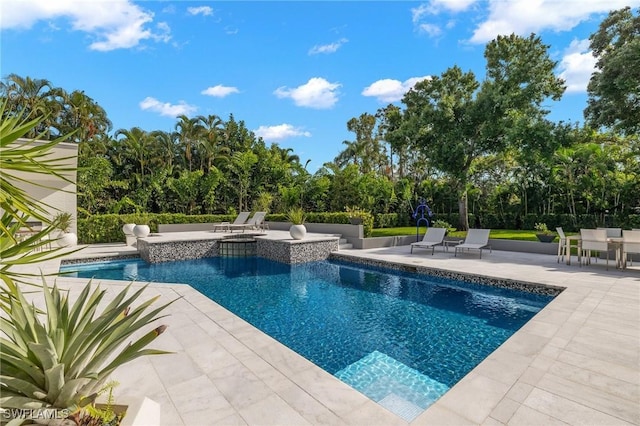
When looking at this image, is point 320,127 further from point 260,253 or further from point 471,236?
point 471,236

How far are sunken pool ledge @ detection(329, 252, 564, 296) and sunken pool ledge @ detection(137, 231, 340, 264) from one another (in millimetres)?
1285

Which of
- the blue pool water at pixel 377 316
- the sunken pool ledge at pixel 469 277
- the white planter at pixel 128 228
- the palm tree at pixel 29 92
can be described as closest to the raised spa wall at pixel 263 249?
the blue pool water at pixel 377 316

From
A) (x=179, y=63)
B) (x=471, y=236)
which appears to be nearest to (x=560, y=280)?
(x=471, y=236)

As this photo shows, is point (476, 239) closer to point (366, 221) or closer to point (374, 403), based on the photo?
point (366, 221)

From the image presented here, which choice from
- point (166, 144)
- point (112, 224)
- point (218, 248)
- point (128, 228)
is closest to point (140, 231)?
point (128, 228)

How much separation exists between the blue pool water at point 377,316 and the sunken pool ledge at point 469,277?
0.48 ft

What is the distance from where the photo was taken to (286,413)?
109 inches

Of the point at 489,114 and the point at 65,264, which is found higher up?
the point at 489,114

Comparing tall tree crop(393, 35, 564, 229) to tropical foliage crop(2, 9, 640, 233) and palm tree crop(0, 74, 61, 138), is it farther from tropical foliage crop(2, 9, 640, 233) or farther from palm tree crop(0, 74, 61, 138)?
palm tree crop(0, 74, 61, 138)

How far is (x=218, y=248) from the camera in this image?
14234mm

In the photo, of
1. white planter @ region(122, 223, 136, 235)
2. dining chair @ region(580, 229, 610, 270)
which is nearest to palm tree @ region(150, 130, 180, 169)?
white planter @ region(122, 223, 136, 235)

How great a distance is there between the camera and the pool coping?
2.75 meters

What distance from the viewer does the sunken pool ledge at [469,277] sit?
731 cm

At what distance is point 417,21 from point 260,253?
Answer: 10661mm
